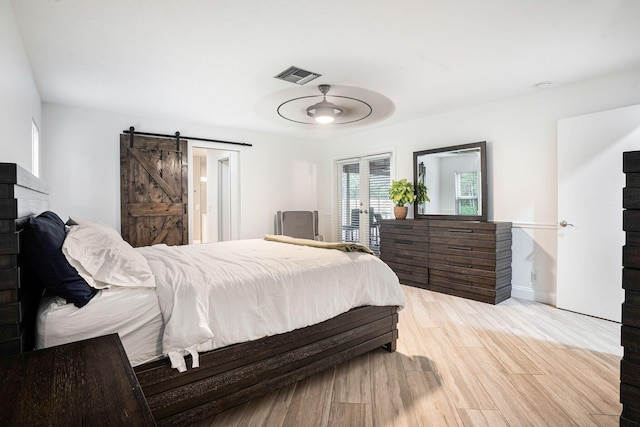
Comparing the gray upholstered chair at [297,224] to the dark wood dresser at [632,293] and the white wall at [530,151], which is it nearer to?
the white wall at [530,151]

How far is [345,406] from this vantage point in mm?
1871

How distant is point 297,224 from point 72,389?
493cm

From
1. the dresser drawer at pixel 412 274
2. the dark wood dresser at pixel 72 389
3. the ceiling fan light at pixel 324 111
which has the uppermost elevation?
the ceiling fan light at pixel 324 111

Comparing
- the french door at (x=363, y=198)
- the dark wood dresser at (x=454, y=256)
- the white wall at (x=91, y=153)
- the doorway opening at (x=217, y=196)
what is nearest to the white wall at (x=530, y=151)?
the dark wood dresser at (x=454, y=256)

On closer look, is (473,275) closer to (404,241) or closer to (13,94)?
(404,241)

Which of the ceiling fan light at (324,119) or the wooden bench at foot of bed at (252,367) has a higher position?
the ceiling fan light at (324,119)

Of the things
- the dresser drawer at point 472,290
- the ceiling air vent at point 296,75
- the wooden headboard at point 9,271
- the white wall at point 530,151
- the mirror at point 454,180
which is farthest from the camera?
the mirror at point 454,180

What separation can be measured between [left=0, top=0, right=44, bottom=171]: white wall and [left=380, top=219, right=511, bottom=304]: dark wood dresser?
13.3ft

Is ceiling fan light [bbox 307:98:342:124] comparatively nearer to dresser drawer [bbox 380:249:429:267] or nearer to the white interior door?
dresser drawer [bbox 380:249:429:267]

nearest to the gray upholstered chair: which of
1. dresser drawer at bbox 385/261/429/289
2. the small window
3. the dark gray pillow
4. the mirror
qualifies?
dresser drawer at bbox 385/261/429/289

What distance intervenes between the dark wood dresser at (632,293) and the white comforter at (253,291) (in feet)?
4.52

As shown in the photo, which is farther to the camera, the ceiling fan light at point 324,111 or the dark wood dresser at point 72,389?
the ceiling fan light at point 324,111

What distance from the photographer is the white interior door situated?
→ 10.2 ft

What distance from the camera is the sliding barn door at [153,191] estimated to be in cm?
448
